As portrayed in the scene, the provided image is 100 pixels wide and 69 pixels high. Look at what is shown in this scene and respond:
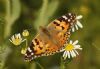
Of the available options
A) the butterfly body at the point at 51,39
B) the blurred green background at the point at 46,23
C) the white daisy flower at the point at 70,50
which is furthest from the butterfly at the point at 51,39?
the blurred green background at the point at 46,23

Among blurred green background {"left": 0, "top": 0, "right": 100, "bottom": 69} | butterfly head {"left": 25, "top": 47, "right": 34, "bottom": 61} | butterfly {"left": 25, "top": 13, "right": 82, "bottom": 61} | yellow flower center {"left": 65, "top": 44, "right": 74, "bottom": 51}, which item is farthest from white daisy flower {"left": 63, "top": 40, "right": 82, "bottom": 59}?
blurred green background {"left": 0, "top": 0, "right": 100, "bottom": 69}

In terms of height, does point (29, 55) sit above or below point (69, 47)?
below

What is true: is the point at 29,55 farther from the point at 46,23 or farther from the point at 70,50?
the point at 46,23

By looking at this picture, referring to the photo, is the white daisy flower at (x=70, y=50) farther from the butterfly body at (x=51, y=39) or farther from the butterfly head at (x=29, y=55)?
the butterfly head at (x=29, y=55)

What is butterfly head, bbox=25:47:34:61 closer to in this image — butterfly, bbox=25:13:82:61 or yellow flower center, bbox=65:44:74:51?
butterfly, bbox=25:13:82:61

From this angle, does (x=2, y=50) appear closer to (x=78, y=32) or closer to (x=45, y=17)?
(x=45, y=17)

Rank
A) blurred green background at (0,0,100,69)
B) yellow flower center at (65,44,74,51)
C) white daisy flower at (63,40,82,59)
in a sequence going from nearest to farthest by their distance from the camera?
1. white daisy flower at (63,40,82,59)
2. yellow flower center at (65,44,74,51)
3. blurred green background at (0,0,100,69)

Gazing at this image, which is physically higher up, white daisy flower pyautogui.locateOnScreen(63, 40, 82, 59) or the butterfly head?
white daisy flower pyautogui.locateOnScreen(63, 40, 82, 59)

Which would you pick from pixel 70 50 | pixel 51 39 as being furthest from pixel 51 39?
pixel 70 50
